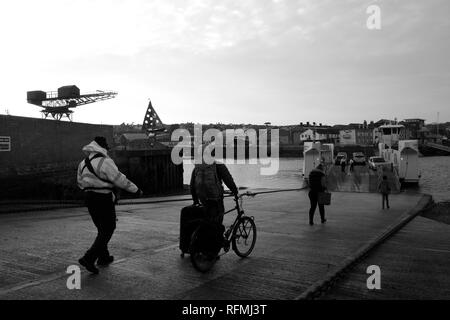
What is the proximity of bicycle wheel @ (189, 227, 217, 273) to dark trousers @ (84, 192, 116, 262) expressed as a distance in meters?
A: 1.23

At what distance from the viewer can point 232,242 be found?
692 centimetres

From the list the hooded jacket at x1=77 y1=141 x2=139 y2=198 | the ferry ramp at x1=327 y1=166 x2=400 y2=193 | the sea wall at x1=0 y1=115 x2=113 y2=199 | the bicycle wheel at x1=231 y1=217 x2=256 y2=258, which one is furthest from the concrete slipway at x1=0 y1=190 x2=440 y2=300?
the ferry ramp at x1=327 y1=166 x2=400 y2=193

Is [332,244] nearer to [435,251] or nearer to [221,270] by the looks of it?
[435,251]

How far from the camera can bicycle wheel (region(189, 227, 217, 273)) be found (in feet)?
19.5

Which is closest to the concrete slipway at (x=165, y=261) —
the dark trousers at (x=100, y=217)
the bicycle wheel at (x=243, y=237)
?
the bicycle wheel at (x=243, y=237)

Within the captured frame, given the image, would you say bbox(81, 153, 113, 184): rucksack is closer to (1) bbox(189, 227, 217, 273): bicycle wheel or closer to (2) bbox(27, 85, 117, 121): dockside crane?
(1) bbox(189, 227, 217, 273): bicycle wheel

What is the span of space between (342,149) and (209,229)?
12220 cm

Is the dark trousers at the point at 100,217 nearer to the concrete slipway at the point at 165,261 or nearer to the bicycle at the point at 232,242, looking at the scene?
the concrete slipway at the point at 165,261

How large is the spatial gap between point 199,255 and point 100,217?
1.57 m

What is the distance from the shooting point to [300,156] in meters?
140

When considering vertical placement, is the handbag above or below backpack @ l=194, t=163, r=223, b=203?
below

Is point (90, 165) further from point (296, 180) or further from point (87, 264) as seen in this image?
point (296, 180)

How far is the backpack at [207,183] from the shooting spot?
21.7 ft
